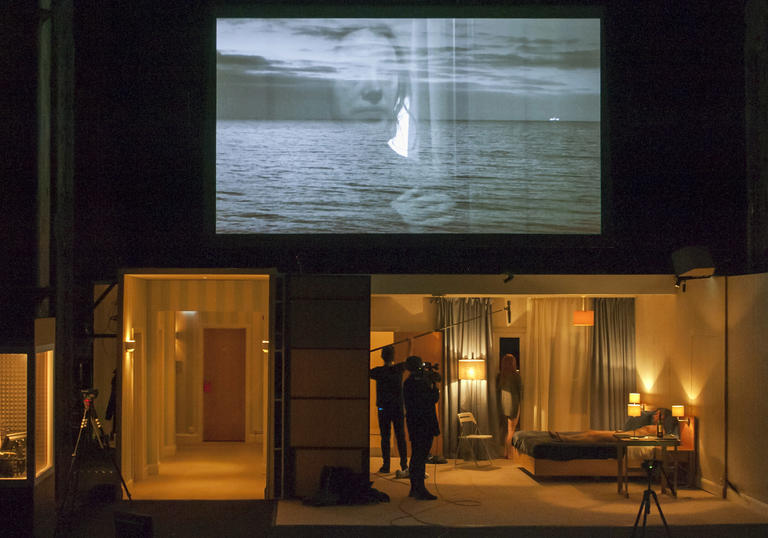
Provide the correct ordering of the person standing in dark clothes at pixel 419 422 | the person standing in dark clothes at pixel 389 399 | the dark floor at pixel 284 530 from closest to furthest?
the dark floor at pixel 284 530, the person standing in dark clothes at pixel 419 422, the person standing in dark clothes at pixel 389 399

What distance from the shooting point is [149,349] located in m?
10.2

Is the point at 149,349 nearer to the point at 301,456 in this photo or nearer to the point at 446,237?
the point at 301,456

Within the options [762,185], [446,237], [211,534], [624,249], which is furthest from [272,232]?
[762,185]

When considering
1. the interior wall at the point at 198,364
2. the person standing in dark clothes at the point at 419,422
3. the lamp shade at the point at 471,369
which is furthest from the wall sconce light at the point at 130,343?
the lamp shade at the point at 471,369

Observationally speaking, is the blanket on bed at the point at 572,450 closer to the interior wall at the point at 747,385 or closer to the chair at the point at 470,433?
the chair at the point at 470,433

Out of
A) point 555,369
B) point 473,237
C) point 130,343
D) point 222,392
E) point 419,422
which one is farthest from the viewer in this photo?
point 222,392

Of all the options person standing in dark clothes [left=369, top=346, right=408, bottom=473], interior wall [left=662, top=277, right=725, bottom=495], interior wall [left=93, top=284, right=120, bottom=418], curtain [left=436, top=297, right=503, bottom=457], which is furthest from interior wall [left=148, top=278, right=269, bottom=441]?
interior wall [left=662, top=277, right=725, bottom=495]

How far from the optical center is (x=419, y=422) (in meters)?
8.86

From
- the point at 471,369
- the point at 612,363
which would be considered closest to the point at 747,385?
the point at 612,363

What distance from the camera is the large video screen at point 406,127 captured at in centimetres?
955

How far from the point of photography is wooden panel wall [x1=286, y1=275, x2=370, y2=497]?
353 inches

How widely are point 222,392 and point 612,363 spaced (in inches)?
238

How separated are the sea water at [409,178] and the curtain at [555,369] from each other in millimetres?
2398

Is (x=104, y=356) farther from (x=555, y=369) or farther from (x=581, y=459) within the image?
(x=555, y=369)
